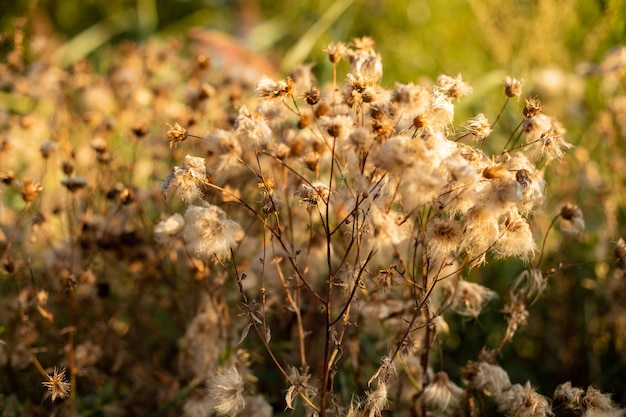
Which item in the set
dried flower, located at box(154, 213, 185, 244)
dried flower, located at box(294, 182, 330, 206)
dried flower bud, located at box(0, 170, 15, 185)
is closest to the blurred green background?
dried flower bud, located at box(0, 170, 15, 185)

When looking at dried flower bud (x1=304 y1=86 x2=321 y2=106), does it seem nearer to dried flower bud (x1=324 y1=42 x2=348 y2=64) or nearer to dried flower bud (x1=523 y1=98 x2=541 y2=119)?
dried flower bud (x1=324 y1=42 x2=348 y2=64)

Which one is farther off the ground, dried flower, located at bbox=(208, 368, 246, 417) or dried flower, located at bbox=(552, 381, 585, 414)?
dried flower, located at bbox=(552, 381, 585, 414)

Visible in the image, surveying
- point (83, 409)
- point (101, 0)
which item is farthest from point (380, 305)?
point (101, 0)

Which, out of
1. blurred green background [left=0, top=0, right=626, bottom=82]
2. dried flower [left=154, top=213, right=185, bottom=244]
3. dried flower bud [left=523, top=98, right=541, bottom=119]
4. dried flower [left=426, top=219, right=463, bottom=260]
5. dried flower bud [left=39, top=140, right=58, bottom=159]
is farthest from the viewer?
blurred green background [left=0, top=0, right=626, bottom=82]

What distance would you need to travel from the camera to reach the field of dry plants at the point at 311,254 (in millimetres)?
912

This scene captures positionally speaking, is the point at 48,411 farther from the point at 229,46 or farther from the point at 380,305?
the point at 229,46

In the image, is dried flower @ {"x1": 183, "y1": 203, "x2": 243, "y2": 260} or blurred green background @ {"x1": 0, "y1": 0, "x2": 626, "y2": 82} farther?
blurred green background @ {"x1": 0, "y1": 0, "x2": 626, "y2": 82}

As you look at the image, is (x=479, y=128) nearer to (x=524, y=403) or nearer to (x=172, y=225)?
(x=524, y=403)

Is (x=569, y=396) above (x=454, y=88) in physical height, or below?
below

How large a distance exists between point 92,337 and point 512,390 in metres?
0.94

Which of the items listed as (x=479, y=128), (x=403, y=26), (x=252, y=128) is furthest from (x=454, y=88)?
(x=403, y=26)

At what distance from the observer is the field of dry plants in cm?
91

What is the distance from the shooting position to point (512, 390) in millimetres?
1012

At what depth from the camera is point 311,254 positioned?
1.35m
